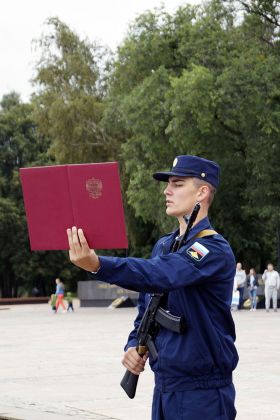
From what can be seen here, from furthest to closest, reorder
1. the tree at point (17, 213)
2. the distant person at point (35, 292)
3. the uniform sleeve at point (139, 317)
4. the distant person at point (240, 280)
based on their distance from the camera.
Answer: the distant person at point (35, 292)
the tree at point (17, 213)
the distant person at point (240, 280)
the uniform sleeve at point (139, 317)

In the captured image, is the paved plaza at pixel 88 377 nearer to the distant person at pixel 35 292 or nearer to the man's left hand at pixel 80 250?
the man's left hand at pixel 80 250

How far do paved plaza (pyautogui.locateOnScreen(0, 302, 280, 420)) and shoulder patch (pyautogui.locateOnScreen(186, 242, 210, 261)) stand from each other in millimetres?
5180

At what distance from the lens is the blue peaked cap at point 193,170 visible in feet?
16.0

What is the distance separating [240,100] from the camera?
39.6 meters

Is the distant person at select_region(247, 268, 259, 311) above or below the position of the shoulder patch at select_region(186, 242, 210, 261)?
below

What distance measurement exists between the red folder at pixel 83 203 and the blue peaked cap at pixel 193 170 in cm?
65

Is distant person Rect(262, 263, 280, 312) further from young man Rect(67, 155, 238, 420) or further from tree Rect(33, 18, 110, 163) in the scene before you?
young man Rect(67, 155, 238, 420)

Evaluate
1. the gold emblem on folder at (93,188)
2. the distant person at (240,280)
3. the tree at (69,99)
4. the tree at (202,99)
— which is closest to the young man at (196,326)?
the gold emblem on folder at (93,188)

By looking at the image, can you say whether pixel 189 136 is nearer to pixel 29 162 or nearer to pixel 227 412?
pixel 29 162

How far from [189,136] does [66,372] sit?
87.7 ft

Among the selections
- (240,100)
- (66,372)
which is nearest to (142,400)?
(66,372)

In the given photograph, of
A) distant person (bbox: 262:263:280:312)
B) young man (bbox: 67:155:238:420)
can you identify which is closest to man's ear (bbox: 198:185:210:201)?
young man (bbox: 67:155:238:420)

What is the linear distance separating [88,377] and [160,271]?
379 inches

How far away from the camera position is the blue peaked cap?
487 centimetres
